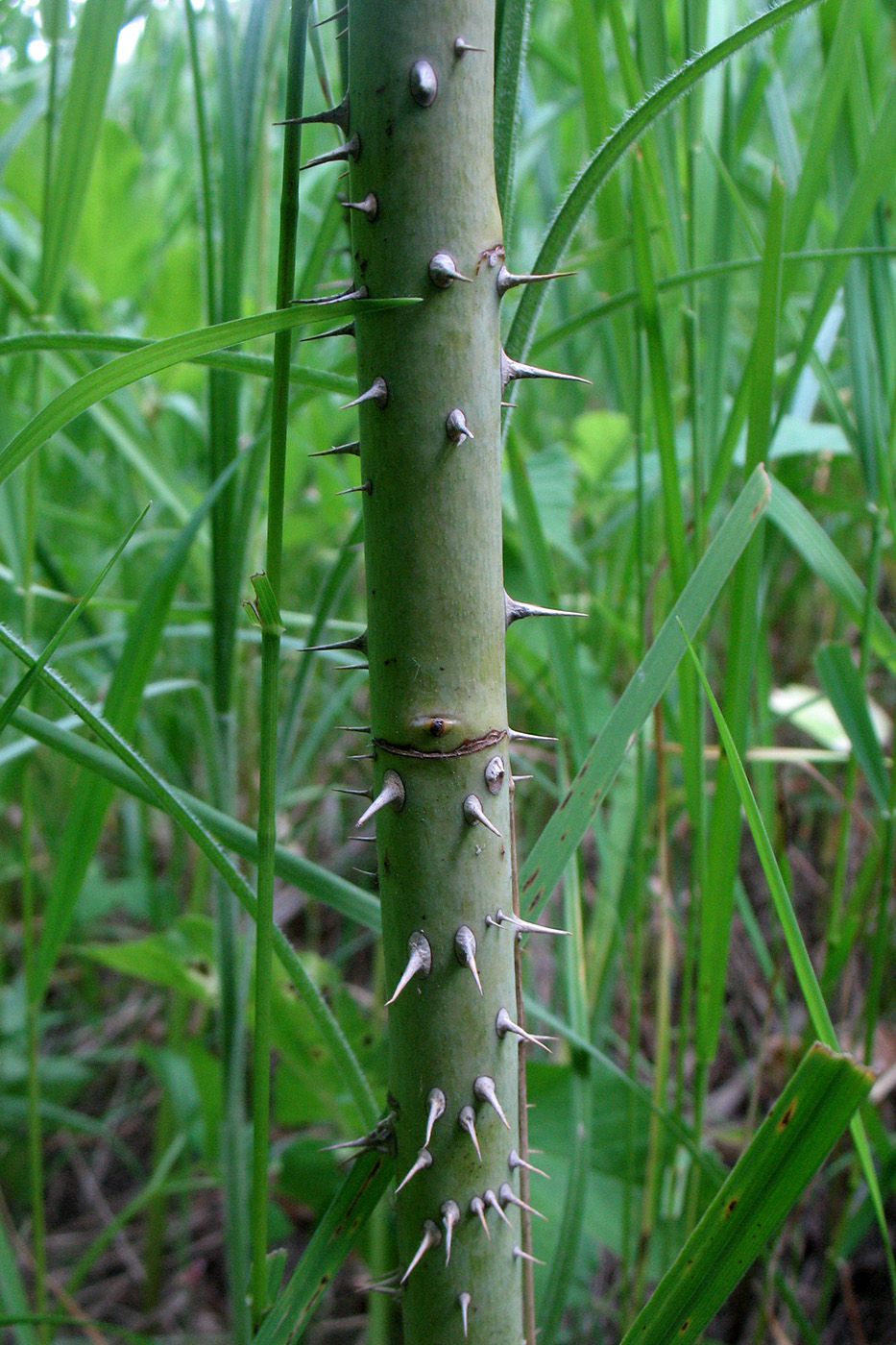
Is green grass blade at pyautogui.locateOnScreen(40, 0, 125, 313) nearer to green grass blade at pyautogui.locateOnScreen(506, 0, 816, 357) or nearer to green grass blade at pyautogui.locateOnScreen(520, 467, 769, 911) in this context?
green grass blade at pyautogui.locateOnScreen(506, 0, 816, 357)

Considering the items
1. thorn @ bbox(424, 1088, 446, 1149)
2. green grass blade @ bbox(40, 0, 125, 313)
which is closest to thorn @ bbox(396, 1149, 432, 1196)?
thorn @ bbox(424, 1088, 446, 1149)

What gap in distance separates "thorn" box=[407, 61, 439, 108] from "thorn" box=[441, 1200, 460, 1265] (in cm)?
40

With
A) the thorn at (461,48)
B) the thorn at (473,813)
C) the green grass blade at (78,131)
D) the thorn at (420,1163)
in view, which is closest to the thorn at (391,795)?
the thorn at (473,813)

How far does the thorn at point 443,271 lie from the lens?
305 millimetres

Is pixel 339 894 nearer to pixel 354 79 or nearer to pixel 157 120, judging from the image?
pixel 354 79

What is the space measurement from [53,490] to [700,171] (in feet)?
2.97

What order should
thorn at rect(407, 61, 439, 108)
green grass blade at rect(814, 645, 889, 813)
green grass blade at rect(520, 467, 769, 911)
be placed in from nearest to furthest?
1. thorn at rect(407, 61, 439, 108)
2. green grass blade at rect(520, 467, 769, 911)
3. green grass blade at rect(814, 645, 889, 813)

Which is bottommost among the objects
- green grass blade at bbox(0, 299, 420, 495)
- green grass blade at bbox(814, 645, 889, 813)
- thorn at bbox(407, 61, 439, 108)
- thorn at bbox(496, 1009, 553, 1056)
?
thorn at bbox(496, 1009, 553, 1056)

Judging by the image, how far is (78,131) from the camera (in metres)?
0.49

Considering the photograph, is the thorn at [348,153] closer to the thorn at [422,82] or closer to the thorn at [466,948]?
the thorn at [422,82]

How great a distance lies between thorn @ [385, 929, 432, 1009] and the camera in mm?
340

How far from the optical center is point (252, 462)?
533mm

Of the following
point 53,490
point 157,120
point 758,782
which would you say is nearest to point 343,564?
point 758,782

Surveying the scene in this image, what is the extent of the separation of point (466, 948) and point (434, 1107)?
6 centimetres
